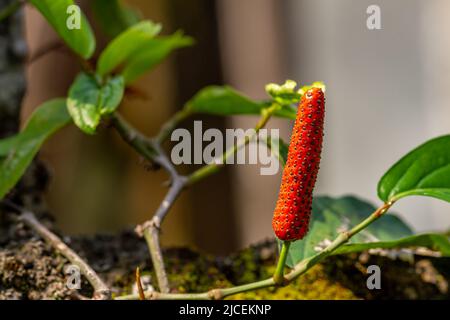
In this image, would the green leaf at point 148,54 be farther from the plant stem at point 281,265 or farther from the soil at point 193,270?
the plant stem at point 281,265

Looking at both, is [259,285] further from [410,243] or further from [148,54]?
[148,54]

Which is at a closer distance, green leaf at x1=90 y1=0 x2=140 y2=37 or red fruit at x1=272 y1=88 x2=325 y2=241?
red fruit at x1=272 y1=88 x2=325 y2=241

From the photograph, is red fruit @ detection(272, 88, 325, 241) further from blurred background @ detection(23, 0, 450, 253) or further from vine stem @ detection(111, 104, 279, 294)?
blurred background @ detection(23, 0, 450, 253)

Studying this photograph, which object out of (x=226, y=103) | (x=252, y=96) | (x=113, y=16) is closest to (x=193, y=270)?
(x=226, y=103)

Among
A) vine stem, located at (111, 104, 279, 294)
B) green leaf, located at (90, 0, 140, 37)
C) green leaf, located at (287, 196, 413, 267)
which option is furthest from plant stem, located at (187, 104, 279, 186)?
green leaf, located at (90, 0, 140, 37)

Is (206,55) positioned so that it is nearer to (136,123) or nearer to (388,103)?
(136,123)

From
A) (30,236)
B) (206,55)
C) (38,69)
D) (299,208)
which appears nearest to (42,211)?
(30,236)
